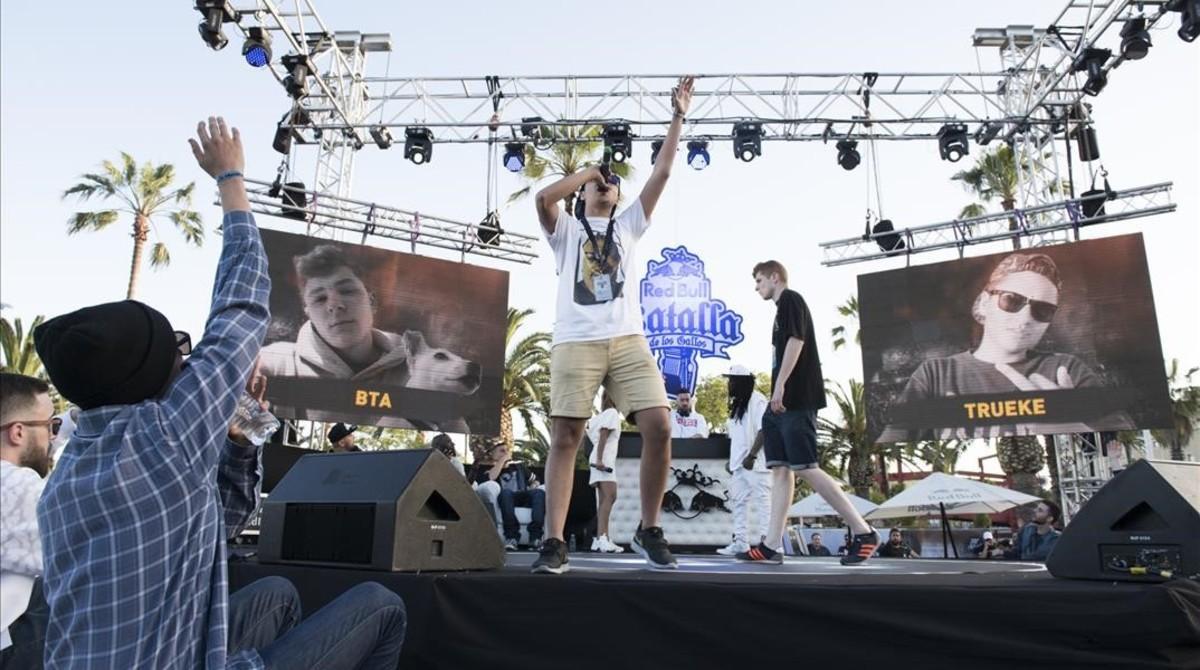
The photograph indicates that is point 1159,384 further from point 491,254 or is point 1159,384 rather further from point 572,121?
point 491,254

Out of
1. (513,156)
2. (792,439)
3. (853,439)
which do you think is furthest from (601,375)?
(853,439)

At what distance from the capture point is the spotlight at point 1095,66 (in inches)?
397

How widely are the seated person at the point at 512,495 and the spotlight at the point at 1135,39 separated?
9.28m

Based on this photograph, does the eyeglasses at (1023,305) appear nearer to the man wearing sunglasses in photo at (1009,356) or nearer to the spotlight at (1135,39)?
the man wearing sunglasses in photo at (1009,356)

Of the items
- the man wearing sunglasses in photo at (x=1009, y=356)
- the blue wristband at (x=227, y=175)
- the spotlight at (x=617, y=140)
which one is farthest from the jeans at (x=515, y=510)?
the blue wristband at (x=227, y=175)

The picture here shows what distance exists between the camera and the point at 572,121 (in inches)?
454

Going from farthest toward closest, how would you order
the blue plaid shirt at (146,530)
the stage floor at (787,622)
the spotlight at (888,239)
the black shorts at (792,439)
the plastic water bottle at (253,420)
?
the spotlight at (888,239), the black shorts at (792,439), the stage floor at (787,622), the plastic water bottle at (253,420), the blue plaid shirt at (146,530)

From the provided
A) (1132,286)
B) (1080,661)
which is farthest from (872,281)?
(1080,661)

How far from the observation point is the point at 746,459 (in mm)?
6488

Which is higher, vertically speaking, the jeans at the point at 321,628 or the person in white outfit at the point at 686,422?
the person in white outfit at the point at 686,422

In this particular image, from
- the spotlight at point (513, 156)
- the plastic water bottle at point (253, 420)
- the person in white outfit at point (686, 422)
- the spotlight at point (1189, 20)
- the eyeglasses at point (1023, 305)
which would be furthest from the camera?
the spotlight at point (513, 156)

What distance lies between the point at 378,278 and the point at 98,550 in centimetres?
1223

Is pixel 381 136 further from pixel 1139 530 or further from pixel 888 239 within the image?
pixel 1139 530

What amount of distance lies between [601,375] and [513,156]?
962 centimetres
